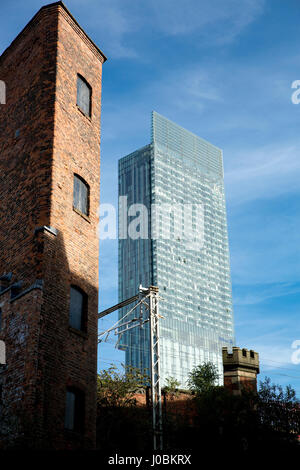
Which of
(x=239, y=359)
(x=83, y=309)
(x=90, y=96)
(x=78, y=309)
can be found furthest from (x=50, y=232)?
(x=239, y=359)

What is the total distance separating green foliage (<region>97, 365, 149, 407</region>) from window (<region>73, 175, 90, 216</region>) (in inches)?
508

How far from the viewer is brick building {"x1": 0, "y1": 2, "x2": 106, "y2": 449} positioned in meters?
19.0

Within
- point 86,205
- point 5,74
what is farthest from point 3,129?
point 86,205

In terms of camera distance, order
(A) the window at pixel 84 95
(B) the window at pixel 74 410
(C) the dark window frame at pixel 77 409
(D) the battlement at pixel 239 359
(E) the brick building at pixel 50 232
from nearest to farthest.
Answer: (E) the brick building at pixel 50 232
(B) the window at pixel 74 410
(C) the dark window frame at pixel 77 409
(A) the window at pixel 84 95
(D) the battlement at pixel 239 359

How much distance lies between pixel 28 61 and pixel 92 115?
376 centimetres

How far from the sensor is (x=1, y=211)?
2395 centimetres

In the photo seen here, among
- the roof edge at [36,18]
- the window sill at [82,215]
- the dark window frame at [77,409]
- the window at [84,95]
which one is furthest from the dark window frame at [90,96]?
the dark window frame at [77,409]

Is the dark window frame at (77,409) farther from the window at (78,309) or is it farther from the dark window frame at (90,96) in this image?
the dark window frame at (90,96)

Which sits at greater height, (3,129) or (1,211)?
(3,129)

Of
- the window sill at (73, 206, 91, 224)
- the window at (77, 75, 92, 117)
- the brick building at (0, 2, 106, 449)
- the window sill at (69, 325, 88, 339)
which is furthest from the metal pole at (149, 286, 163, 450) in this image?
the window at (77, 75, 92, 117)

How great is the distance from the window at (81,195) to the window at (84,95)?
3724 millimetres

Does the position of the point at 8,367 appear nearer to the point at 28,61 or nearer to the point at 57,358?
the point at 57,358

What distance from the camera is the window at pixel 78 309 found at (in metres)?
21.6
